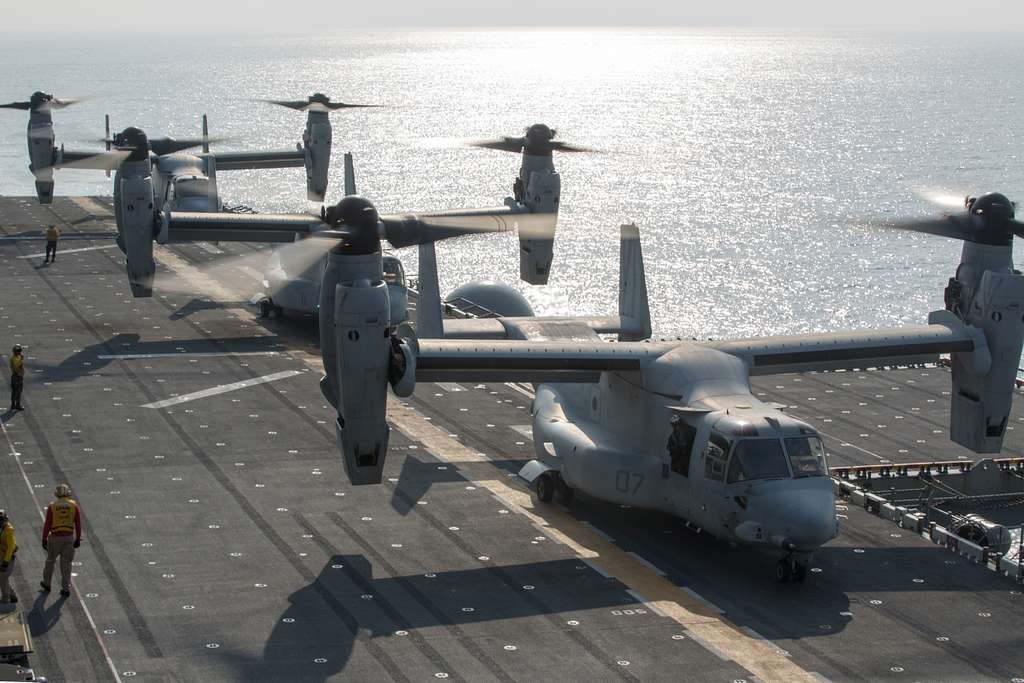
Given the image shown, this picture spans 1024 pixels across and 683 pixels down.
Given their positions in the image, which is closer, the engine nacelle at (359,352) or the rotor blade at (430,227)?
the engine nacelle at (359,352)

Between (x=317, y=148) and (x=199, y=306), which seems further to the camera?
(x=317, y=148)

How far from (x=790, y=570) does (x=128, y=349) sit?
29022 mm

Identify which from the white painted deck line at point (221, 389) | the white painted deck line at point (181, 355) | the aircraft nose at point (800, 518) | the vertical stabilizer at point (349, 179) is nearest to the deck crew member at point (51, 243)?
the white painted deck line at point (181, 355)

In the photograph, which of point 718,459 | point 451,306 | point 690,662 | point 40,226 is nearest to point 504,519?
point 718,459

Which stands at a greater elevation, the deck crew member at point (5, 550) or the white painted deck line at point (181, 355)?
the deck crew member at point (5, 550)

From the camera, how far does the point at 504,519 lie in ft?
108

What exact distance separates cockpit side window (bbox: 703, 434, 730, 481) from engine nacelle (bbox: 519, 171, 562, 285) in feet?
58.5

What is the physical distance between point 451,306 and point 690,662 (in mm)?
33043

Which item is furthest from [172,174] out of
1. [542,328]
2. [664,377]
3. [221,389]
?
[664,377]

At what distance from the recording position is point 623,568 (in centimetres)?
2948

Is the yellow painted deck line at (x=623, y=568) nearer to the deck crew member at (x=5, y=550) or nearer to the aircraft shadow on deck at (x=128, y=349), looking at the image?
the aircraft shadow on deck at (x=128, y=349)

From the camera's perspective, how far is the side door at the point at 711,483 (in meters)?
28.7

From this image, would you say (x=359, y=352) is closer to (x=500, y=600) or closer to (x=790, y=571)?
(x=500, y=600)

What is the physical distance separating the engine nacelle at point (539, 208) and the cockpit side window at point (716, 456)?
17.8 m
